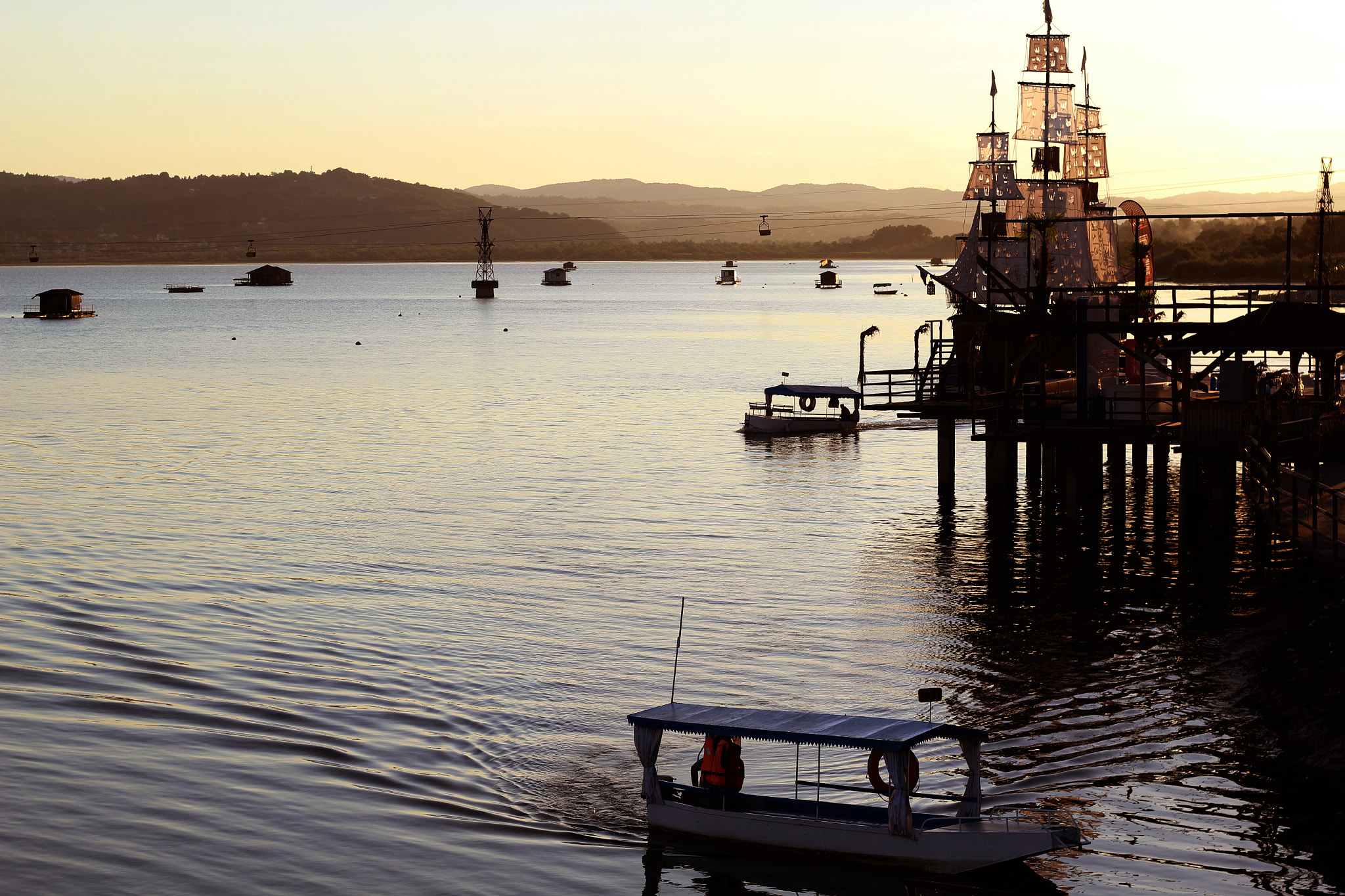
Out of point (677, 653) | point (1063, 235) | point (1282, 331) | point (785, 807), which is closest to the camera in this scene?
point (785, 807)

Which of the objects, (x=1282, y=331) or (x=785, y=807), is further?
(x=1282, y=331)

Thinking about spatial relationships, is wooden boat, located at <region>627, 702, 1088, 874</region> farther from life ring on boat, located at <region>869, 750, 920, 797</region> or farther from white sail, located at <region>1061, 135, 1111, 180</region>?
white sail, located at <region>1061, 135, 1111, 180</region>

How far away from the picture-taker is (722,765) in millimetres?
22016

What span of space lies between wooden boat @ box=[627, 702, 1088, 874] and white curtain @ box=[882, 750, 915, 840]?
Answer: 13 mm

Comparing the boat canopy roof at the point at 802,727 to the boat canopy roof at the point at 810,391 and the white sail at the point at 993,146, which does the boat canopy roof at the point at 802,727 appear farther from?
the white sail at the point at 993,146

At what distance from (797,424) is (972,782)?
189ft

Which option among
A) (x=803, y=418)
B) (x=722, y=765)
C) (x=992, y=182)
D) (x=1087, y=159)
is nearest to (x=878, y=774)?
(x=722, y=765)

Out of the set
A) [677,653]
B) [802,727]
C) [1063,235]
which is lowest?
[677,653]

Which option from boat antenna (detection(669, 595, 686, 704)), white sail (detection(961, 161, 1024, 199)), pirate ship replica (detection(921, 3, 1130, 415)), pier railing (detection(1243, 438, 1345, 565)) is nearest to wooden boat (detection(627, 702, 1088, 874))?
boat antenna (detection(669, 595, 686, 704))

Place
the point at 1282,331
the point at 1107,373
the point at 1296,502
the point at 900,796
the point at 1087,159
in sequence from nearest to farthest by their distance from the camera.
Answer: the point at 900,796 < the point at 1296,502 < the point at 1282,331 < the point at 1107,373 < the point at 1087,159

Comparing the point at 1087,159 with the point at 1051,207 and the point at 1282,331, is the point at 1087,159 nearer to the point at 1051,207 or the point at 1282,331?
the point at 1051,207

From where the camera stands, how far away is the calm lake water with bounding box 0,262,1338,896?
21.9 m

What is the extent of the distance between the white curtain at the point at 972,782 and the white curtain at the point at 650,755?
15.0 feet

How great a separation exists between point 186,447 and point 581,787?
52.8 m
